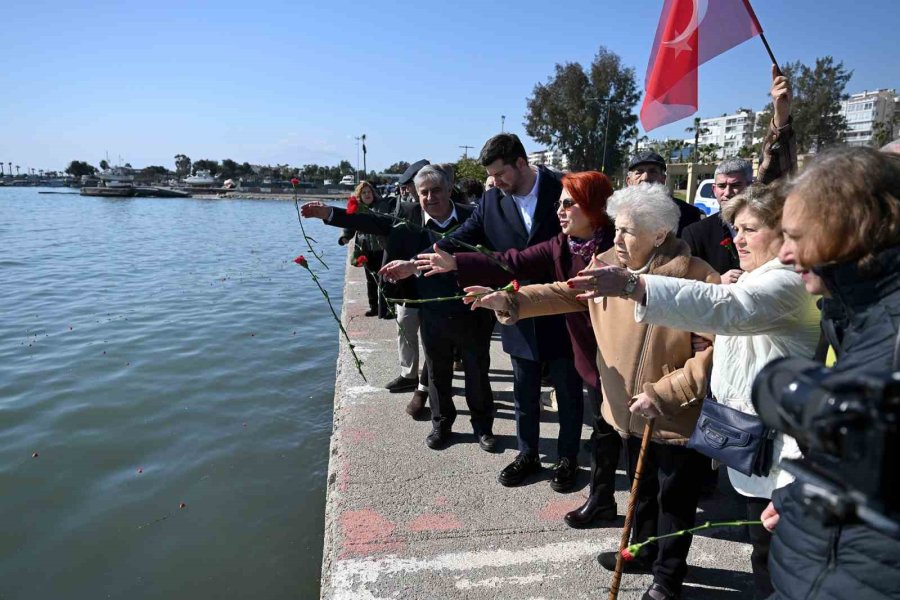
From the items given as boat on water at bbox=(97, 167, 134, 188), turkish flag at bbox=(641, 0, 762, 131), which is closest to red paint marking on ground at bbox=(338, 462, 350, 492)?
turkish flag at bbox=(641, 0, 762, 131)

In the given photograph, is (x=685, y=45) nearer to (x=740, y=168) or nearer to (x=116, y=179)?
(x=740, y=168)

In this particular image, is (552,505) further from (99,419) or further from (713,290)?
(99,419)

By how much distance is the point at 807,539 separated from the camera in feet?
4.17

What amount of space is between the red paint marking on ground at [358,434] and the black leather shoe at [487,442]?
30.8 inches

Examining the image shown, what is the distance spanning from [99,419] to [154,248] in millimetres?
18625

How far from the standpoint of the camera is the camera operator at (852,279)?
1129mm

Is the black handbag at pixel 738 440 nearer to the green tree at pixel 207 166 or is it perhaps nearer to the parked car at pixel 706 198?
the parked car at pixel 706 198

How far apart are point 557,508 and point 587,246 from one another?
4.93ft

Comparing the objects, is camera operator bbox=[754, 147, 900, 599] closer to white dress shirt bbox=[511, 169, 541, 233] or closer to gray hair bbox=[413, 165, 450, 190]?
white dress shirt bbox=[511, 169, 541, 233]

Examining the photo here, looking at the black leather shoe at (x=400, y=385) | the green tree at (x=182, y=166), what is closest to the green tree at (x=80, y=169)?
the green tree at (x=182, y=166)

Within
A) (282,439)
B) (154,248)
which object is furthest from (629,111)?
(282,439)

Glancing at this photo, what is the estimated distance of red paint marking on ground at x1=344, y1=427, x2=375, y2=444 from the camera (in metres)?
4.06

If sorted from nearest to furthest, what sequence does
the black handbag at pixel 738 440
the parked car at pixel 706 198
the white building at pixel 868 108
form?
1. the black handbag at pixel 738 440
2. the parked car at pixel 706 198
3. the white building at pixel 868 108

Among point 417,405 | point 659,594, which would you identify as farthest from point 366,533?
point 417,405
